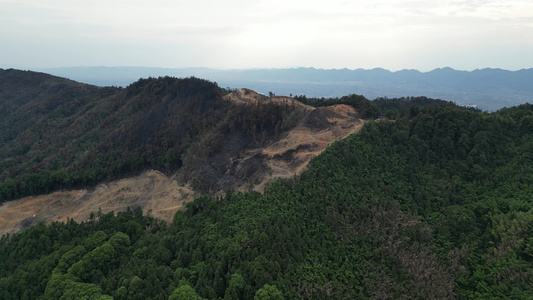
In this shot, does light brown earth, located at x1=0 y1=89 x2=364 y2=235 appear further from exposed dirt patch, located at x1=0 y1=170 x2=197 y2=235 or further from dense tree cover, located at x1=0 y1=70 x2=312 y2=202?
dense tree cover, located at x1=0 y1=70 x2=312 y2=202

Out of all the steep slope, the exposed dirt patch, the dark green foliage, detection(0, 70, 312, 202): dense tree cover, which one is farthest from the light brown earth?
the dark green foliage

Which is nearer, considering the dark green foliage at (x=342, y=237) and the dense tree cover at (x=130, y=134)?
the dark green foliage at (x=342, y=237)

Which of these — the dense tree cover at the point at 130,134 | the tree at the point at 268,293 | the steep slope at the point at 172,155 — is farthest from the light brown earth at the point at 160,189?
the tree at the point at 268,293

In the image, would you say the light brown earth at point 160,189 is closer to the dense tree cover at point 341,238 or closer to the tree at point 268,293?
the dense tree cover at point 341,238

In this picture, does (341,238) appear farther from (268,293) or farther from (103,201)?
(103,201)

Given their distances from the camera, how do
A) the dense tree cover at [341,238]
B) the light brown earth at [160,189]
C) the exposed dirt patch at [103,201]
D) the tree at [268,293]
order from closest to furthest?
the tree at [268,293] < the dense tree cover at [341,238] < the light brown earth at [160,189] < the exposed dirt patch at [103,201]

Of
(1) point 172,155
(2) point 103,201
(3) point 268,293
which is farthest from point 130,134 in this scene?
(3) point 268,293
